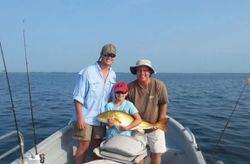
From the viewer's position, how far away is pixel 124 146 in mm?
3982

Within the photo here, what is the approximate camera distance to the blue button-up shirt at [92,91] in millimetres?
4230

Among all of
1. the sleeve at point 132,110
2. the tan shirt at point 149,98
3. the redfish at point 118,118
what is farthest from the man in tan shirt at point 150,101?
the redfish at point 118,118

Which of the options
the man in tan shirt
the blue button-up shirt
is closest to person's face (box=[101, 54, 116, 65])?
the blue button-up shirt

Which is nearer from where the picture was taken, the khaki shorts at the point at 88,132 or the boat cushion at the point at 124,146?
the boat cushion at the point at 124,146

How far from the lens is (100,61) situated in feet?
14.5

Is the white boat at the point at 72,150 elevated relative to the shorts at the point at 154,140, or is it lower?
lower

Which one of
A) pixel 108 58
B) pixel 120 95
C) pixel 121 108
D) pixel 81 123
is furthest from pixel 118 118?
pixel 108 58

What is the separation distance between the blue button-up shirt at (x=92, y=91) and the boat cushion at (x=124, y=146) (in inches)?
19.4

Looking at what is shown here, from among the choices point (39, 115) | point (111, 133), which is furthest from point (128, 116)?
point (39, 115)

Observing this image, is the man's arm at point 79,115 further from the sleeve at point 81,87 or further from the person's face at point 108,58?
the person's face at point 108,58

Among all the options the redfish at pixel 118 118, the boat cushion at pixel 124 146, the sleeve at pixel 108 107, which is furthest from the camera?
the sleeve at pixel 108 107

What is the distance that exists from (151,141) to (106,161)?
888mm

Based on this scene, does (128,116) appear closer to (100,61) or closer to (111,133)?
(111,133)

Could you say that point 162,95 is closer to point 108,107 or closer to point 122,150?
point 108,107
